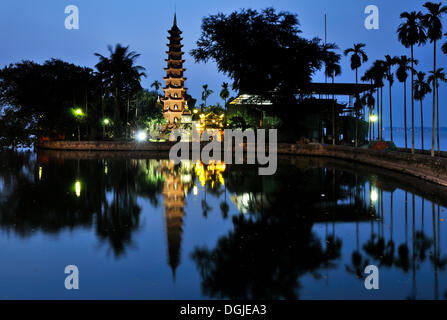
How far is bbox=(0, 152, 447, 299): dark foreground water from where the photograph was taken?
19.4 ft

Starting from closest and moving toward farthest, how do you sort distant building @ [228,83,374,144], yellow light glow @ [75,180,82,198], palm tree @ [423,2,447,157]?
yellow light glow @ [75,180,82,198], palm tree @ [423,2,447,157], distant building @ [228,83,374,144]

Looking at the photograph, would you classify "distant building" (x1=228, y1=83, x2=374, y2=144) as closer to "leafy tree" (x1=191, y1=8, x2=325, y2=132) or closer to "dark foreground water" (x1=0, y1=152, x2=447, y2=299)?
"leafy tree" (x1=191, y1=8, x2=325, y2=132)

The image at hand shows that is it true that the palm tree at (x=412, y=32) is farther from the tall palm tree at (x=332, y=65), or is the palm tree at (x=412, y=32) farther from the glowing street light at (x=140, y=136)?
the glowing street light at (x=140, y=136)

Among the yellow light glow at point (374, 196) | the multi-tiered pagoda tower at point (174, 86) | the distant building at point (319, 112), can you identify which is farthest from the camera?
the multi-tiered pagoda tower at point (174, 86)

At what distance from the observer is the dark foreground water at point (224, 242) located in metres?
5.91

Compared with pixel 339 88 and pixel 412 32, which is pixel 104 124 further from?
pixel 412 32

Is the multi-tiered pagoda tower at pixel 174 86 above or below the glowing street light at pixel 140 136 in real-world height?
above

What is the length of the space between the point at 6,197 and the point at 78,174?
775cm

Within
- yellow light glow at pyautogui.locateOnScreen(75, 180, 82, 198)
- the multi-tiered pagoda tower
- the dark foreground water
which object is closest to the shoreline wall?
the dark foreground water

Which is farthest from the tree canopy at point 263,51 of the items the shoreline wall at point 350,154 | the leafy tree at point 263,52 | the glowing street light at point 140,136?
the glowing street light at point 140,136
